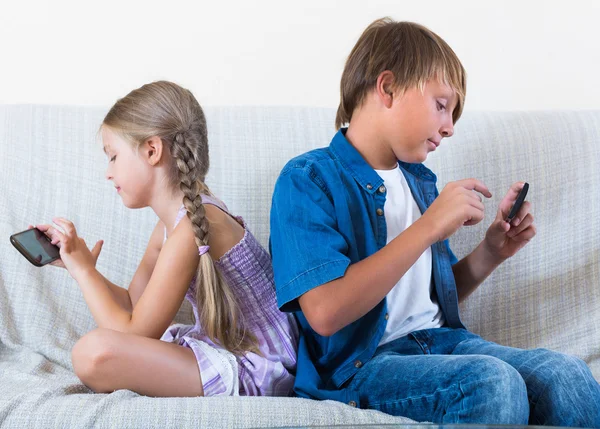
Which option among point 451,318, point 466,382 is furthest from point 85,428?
point 451,318

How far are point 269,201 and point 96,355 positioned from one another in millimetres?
570

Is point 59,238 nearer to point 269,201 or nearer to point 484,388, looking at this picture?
point 269,201

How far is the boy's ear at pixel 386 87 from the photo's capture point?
1.32m

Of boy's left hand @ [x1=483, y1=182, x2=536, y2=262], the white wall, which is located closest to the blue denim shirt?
boy's left hand @ [x1=483, y1=182, x2=536, y2=262]

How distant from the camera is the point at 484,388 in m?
1.06

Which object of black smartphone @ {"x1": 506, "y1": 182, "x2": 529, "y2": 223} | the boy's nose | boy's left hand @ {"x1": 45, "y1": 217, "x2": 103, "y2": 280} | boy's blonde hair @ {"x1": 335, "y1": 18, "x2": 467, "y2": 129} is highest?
boy's blonde hair @ {"x1": 335, "y1": 18, "x2": 467, "y2": 129}

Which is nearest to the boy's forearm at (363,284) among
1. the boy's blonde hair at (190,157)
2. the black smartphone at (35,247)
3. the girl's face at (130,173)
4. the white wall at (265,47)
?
the boy's blonde hair at (190,157)

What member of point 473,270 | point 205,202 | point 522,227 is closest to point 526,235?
point 522,227

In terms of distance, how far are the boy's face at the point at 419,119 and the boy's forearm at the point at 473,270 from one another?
252mm

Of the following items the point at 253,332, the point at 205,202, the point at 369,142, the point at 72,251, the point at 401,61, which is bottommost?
the point at 253,332

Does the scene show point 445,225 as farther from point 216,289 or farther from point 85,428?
point 85,428

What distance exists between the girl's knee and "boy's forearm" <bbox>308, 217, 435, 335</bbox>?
0.31m

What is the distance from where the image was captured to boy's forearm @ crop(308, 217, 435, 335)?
1.17 metres

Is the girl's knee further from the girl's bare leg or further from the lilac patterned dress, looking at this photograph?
the lilac patterned dress
